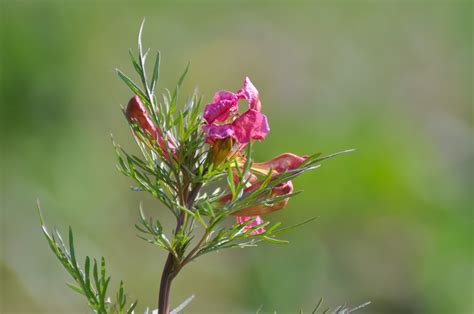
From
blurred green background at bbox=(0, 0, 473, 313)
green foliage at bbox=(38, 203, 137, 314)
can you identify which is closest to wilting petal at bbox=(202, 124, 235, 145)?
green foliage at bbox=(38, 203, 137, 314)

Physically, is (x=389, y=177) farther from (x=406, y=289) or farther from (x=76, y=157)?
(x=76, y=157)

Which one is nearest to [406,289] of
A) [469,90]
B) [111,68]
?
[111,68]

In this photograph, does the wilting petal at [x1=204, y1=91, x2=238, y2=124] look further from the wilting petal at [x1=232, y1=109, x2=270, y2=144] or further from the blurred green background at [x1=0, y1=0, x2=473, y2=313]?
the blurred green background at [x1=0, y1=0, x2=473, y2=313]

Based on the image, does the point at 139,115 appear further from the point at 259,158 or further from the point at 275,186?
the point at 259,158

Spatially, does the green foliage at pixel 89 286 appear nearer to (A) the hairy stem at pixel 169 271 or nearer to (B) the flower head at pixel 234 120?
(A) the hairy stem at pixel 169 271

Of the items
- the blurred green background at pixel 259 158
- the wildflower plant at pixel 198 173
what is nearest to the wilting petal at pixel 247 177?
the wildflower plant at pixel 198 173

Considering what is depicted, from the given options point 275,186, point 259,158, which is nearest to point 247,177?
point 275,186
